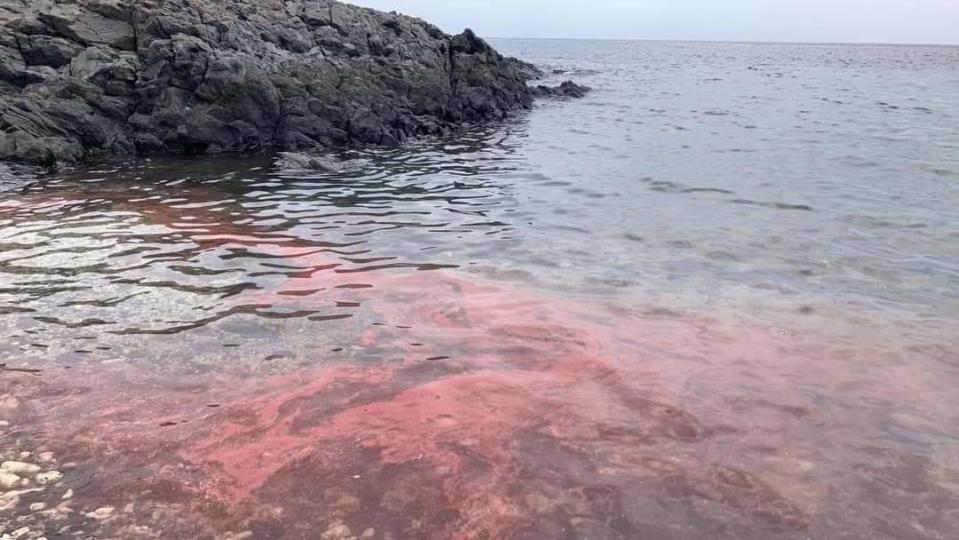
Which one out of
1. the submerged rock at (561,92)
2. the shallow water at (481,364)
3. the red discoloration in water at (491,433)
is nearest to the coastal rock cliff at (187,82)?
the shallow water at (481,364)

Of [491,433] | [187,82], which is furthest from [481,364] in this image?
[187,82]

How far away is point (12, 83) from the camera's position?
18.7 metres

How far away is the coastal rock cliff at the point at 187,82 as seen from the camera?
725 inches

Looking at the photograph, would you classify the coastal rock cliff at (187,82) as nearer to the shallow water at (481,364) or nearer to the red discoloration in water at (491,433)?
the shallow water at (481,364)

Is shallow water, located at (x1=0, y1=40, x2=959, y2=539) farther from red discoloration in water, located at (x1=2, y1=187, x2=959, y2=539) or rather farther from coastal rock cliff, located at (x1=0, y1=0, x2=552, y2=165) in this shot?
coastal rock cliff, located at (x1=0, y1=0, x2=552, y2=165)

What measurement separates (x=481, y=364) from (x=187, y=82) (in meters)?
18.2

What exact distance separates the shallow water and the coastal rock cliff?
6317mm

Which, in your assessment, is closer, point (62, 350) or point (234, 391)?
point (234, 391)

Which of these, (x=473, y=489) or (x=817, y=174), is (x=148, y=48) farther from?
(x=473, y=489)

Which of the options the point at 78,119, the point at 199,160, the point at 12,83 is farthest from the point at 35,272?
the point at 12,83

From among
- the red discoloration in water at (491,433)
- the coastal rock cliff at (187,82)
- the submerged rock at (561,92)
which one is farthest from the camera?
the submerged rock at (561,92)

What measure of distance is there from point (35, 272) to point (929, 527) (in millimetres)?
9053

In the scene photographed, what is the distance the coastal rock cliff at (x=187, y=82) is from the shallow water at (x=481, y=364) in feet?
20.7

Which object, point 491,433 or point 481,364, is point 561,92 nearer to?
point 481,364
